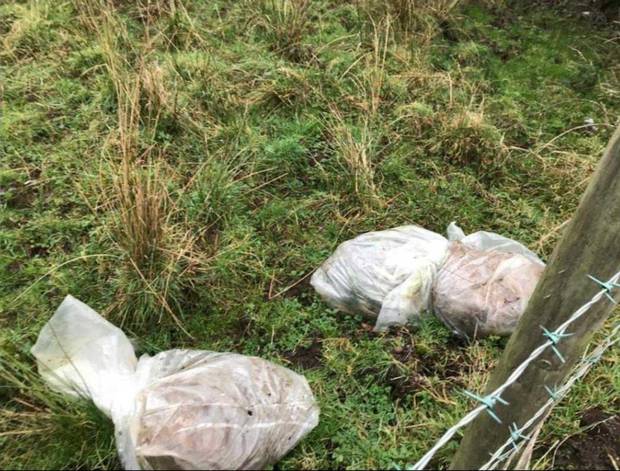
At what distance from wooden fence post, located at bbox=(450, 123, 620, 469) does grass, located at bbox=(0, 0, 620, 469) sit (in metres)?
0.46

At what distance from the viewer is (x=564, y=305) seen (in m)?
1.39

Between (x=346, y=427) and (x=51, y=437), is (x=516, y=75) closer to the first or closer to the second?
(x=346, y=427)

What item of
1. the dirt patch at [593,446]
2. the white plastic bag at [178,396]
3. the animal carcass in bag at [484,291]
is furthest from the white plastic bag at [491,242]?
the white plastic bag at [178,396]

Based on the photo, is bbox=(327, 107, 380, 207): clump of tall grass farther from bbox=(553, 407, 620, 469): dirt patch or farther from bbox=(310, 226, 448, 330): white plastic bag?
bbox=(553, 407, 620, 469): dirt patch

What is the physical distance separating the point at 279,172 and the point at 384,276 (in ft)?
3.47

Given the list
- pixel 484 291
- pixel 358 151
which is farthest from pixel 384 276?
pixel 358 151

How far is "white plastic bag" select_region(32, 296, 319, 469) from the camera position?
1682 mm

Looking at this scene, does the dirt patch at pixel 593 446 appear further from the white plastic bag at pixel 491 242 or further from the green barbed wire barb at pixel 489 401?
the white plastic bag at pixel 491 242

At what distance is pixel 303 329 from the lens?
244cm

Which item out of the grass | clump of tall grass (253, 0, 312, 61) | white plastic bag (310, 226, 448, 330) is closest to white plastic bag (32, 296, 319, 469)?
the grass

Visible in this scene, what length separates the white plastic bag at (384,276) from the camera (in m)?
2.38

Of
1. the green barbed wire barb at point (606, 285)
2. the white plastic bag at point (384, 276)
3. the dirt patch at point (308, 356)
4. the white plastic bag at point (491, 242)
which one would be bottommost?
the dirt patch at point (308, 356)

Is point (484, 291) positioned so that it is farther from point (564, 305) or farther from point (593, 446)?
point (564, 305)

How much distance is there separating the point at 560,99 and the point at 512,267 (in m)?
2.07
